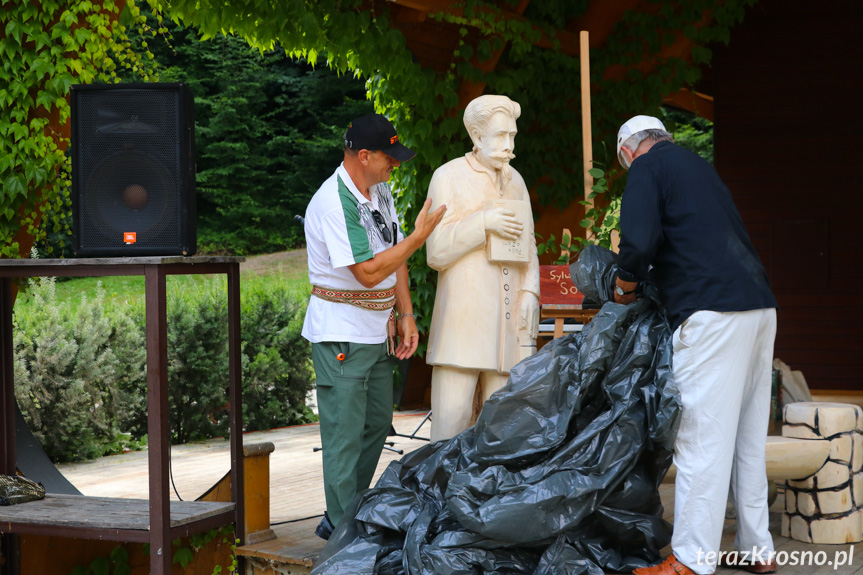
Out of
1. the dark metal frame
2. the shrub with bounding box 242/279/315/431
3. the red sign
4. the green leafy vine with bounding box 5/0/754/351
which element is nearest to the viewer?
the dark metal frame

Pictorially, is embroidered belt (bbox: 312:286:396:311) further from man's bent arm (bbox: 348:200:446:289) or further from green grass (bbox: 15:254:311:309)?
green grass (bbox: 15:254:311:309)

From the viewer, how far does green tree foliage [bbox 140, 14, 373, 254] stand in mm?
17266

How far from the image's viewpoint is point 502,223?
3.35m

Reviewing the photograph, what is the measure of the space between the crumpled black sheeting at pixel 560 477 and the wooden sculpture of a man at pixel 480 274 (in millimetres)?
316

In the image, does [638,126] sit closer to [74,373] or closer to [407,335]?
[407,335]

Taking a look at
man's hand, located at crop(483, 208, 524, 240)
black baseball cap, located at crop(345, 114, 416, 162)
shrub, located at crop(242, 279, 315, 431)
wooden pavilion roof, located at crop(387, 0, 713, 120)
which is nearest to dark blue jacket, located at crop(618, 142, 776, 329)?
man's hand, located at crop(483, 208, 524, 240)

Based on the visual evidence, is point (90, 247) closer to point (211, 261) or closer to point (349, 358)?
point (211, 261)

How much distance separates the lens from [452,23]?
6.63 metres

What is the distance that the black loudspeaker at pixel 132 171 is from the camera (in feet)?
10.2

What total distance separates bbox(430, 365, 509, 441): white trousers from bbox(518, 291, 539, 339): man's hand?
208mm

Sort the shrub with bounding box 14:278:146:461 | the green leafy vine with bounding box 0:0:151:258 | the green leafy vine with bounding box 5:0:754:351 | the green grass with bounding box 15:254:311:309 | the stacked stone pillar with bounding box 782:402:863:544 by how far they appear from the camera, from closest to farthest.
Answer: the stacked stone pillar with bounding box 782:402:863:544 → the green leafy vine with bounding box 0:0:151:258 → the green leafy vine with bounding box 5:0:754:351 → the shrub with bounding box 14:278:146:461 → the green grass with bounding box 15:254:311:309

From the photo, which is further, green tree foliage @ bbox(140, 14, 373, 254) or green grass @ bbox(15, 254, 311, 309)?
green tree foliage @ bbox(140, 14, 373, 254)

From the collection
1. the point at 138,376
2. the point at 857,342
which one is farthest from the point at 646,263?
the point at 857,342

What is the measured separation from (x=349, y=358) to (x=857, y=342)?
6181 mm
